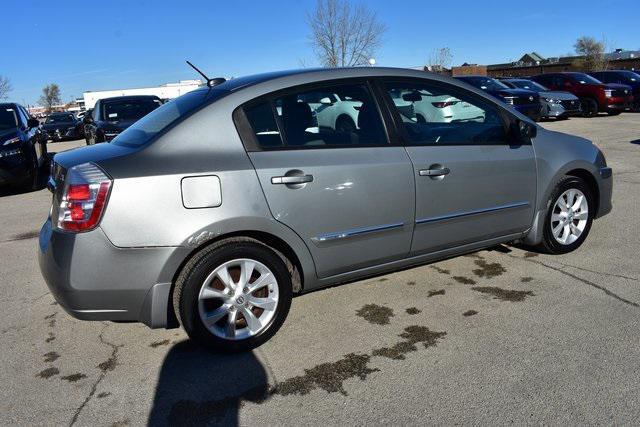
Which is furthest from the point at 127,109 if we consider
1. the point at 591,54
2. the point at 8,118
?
the point at 591,54

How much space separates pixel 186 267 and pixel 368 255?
48.5 inches

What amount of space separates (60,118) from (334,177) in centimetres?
2618

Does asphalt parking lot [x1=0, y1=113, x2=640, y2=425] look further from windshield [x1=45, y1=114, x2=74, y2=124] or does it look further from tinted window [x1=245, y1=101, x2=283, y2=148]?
windshield [x1=45, y1=114, x2=74, y2=124]

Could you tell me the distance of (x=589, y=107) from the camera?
2002 centimetres

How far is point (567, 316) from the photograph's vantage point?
3.53 m

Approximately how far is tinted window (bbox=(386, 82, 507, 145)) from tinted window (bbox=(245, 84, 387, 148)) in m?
0.25

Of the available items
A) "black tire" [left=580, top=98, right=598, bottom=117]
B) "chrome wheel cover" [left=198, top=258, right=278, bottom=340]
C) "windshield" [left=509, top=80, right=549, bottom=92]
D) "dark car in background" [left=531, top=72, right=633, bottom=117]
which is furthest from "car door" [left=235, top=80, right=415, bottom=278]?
"black tire" [left=580, top=98, right=598, bottom=117]

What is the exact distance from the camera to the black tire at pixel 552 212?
4449 mm

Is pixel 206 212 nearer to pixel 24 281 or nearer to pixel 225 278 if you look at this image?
pixel 225 278

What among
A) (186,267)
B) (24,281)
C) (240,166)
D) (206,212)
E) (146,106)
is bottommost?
(24,281)

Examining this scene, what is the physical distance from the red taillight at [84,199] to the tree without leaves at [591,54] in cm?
6161

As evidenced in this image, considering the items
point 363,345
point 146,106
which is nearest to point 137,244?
point 363,345

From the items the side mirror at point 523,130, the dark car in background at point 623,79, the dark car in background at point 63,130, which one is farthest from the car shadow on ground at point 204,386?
the dark car in background at point 623,79

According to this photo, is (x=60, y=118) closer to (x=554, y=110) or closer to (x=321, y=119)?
(x=554, y=110)
